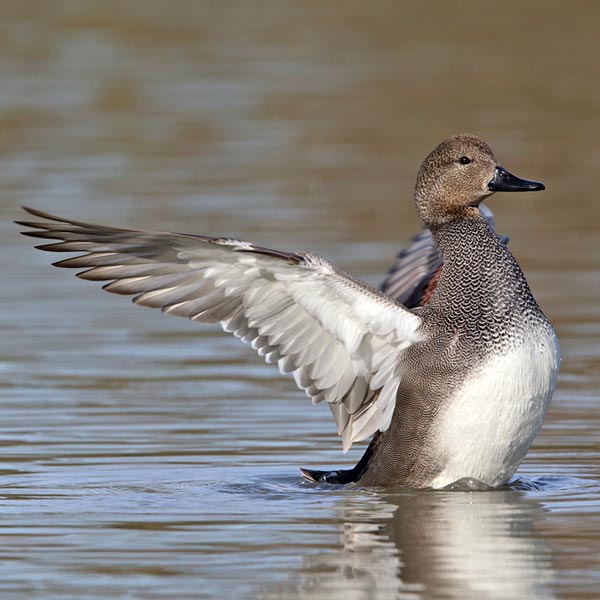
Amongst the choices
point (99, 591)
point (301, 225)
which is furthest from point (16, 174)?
point (99, 591)

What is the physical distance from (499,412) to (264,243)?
19.0ft

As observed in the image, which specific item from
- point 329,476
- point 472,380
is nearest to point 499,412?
point 472,380

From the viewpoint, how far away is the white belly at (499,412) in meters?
6.82

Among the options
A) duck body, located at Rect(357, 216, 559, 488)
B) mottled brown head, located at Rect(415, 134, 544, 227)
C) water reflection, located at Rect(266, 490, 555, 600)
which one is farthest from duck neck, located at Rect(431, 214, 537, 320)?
water reflection, located at Rect(266, 490, 555, 600)

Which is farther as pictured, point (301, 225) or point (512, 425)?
point (301, 225)

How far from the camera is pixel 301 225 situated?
43.9 feet

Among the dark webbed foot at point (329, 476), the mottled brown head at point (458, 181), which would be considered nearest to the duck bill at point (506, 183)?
the mottled brown head at point (458, 181)

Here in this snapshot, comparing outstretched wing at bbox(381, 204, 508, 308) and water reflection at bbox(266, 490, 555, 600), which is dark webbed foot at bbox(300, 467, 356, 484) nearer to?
water reflection at bbox(266, 490, 555, 600)

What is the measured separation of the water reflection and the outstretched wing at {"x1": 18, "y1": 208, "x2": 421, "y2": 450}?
0.49m

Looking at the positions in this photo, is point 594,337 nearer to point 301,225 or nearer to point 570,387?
point 570,387

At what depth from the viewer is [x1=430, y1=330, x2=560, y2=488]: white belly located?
268 inches

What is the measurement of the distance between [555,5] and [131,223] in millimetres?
13102

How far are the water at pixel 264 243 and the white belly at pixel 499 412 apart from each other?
0.16 m

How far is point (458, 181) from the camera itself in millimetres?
7531
